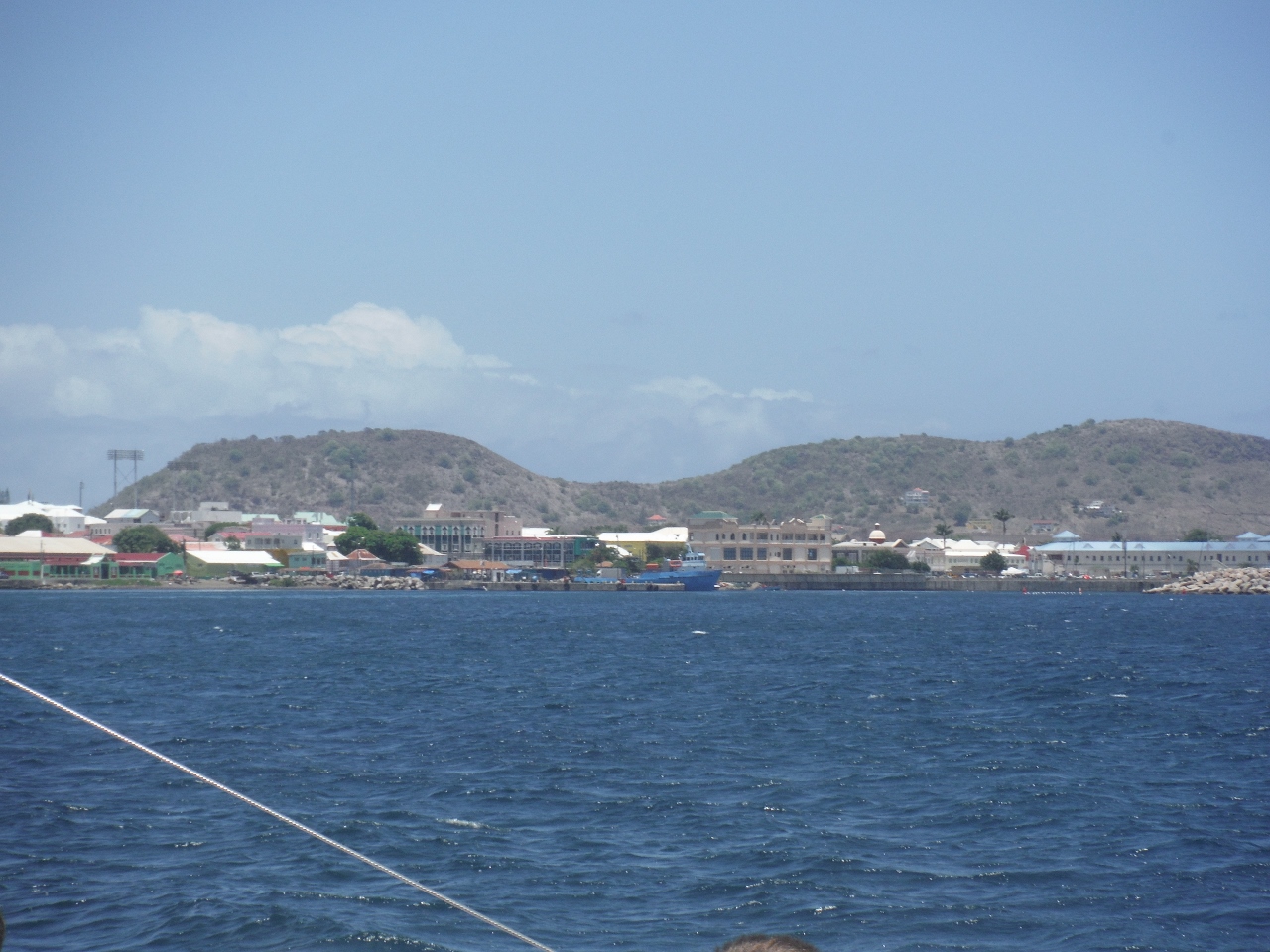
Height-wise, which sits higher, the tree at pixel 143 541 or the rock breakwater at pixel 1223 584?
the tree at pixel 143 541

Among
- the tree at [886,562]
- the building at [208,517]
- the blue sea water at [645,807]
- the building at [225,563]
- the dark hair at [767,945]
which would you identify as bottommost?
the blue sea water at [645,807]

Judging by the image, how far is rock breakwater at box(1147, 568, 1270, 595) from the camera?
122 meters

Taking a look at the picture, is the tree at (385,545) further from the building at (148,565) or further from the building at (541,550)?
the building at (148,565)

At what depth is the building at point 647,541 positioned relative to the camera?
15750 cm

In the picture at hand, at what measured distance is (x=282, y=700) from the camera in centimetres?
2894

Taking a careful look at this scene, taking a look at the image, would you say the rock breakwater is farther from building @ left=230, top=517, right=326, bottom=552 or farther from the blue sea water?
the blue sea water

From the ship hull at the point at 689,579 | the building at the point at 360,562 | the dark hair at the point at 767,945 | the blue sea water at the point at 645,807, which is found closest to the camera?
the dark hair at the point at 767,945

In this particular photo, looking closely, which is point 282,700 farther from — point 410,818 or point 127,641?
point 127,641

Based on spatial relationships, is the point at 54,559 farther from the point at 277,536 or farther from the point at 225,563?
the point at 277,536

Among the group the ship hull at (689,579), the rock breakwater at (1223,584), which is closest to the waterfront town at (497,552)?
the rock breakwater at (1223,584)

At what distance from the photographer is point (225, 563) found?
12988 centimetres

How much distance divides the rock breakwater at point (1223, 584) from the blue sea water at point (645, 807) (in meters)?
92.2

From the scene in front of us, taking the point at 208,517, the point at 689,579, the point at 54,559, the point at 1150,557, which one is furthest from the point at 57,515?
the point at 1150,557

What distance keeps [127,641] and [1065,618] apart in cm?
5128
